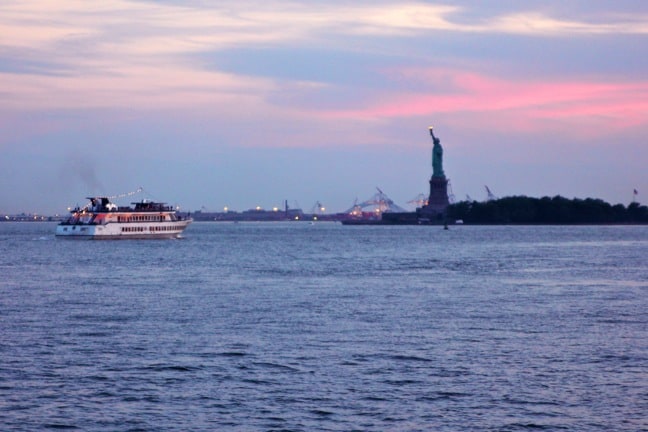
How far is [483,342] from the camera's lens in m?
35.0

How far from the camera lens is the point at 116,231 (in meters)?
139

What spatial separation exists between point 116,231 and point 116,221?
1328 millimetres

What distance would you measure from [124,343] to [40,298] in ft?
59.3

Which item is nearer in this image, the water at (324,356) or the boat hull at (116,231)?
the water at (324,356)

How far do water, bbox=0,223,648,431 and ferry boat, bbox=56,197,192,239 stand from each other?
3002 inches

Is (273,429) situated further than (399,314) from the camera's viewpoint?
No

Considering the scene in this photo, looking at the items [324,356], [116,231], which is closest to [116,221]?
[116,231]

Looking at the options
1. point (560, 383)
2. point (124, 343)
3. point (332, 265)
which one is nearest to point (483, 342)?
point (560, 383)

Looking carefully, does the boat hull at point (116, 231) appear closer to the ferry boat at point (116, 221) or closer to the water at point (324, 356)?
the ferry boat at point (116, 221)

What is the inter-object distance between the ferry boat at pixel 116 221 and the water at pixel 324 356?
76256 mm

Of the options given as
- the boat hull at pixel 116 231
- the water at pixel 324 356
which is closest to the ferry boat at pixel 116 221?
the boat hull at pixel 116 231

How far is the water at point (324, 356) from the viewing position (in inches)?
962

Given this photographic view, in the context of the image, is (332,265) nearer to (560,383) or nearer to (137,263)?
(137,263)

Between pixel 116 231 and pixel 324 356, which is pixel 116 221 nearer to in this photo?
pixel 116 231
